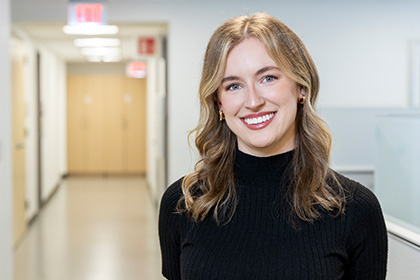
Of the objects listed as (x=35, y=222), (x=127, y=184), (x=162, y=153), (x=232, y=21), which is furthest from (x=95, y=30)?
(x=232, y=21)

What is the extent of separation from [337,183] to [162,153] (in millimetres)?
5807

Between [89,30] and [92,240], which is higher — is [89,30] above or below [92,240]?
above

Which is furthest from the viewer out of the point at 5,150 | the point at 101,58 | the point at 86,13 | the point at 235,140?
the point at 101,58

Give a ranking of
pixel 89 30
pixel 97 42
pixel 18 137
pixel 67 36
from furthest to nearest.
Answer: pixel 97 42
pixel 67 36
pixel 89 30
pixel 18 137

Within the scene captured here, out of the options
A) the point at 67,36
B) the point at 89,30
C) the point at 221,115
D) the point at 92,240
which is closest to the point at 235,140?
the point at 221,115

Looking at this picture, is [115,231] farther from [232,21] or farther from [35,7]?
[232,21]

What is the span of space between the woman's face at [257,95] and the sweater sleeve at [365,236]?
269 mm

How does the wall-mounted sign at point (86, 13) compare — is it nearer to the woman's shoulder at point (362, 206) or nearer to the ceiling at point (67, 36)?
the ceiling at point (67, 36)

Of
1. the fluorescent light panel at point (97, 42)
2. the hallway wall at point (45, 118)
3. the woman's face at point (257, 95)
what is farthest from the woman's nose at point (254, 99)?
the fluorescent light panel at point (97, 42)

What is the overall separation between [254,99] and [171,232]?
480 millimetres

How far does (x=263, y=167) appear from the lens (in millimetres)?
1588

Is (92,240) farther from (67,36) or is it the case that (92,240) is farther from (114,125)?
(114,125)

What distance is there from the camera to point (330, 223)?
149cm

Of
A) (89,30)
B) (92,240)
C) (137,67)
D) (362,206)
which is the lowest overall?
(92,240)
